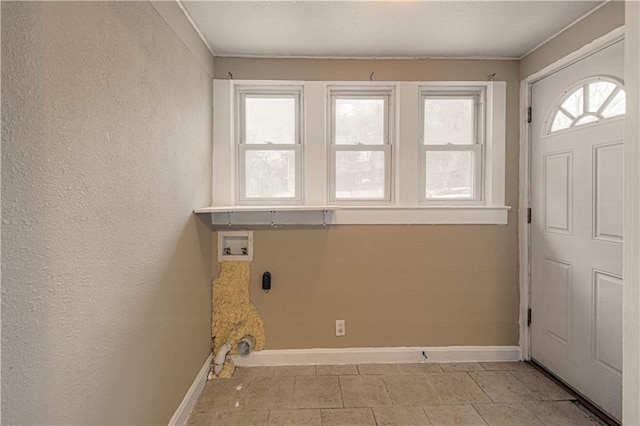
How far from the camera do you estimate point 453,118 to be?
2.41 metres

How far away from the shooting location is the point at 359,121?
7.84 feet

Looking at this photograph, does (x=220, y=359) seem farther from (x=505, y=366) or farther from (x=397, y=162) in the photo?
(x=505, y=366)

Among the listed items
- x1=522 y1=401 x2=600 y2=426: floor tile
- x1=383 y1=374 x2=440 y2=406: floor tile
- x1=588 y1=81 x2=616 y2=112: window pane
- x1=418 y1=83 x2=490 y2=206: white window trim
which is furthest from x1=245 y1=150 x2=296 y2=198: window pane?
x1=522 y1=401 x2=600 y2=426: floor tile

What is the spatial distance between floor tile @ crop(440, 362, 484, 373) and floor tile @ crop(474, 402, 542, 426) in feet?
1.21

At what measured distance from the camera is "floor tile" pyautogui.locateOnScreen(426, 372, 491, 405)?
74.9 inches

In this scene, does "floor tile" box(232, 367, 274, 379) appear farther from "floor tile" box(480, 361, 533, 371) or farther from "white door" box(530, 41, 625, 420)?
"white door" box(530, 41, 625, 420)

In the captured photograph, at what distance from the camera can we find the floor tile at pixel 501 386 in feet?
6.30

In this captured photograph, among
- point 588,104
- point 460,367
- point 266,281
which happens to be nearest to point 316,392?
point 266,281

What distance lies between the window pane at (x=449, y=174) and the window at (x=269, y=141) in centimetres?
101

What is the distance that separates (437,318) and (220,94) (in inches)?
90.5

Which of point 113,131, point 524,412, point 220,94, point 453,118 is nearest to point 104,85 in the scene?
point 113,131

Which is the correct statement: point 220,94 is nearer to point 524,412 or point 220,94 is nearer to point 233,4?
point 233,4

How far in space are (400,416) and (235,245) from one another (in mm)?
1511

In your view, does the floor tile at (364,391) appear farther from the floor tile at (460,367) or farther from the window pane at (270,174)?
the window pane at (270,174)
